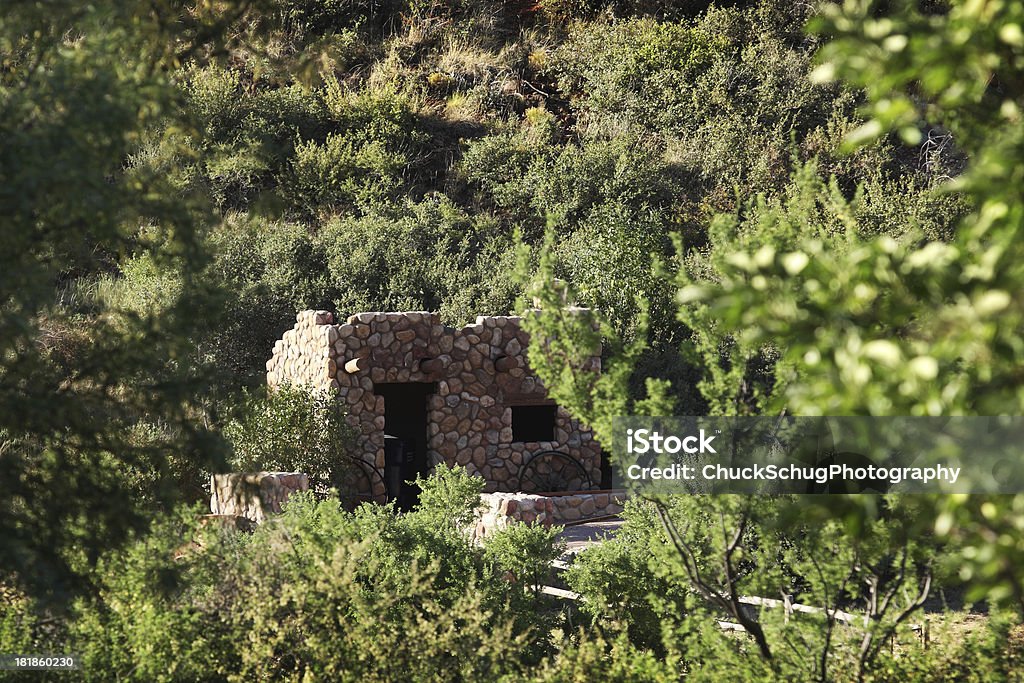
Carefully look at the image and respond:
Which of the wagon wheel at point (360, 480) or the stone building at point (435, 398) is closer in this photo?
the wagon wheel at point (360, 480)

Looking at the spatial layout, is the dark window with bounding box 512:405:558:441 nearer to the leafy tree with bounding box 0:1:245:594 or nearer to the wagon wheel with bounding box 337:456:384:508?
the wagon wheel with bounding box 337:456:384:508

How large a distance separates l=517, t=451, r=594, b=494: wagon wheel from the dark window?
0.51 m

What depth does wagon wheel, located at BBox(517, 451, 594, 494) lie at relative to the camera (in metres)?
13.5

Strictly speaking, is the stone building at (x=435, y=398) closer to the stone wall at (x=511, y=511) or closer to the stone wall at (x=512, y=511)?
the stone wall at (x=511, y=511)

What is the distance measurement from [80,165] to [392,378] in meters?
9.16

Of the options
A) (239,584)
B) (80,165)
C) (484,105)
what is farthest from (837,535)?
(484,105)

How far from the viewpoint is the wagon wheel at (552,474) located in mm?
13484

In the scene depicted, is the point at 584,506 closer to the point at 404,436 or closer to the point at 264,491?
the point at 404,436

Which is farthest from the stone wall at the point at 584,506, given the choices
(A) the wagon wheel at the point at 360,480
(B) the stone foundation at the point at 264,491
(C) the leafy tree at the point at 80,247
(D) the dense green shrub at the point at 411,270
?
(C) the leafy tree at the point at 80,247

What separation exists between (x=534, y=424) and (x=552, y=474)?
87 centimetres

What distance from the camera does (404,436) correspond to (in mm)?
13898

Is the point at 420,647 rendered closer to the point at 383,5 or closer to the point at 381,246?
the point at 381,246

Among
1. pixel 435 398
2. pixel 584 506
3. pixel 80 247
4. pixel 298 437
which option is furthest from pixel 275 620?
pixel 435 398

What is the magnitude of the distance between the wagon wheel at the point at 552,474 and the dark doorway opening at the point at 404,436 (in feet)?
4.25
